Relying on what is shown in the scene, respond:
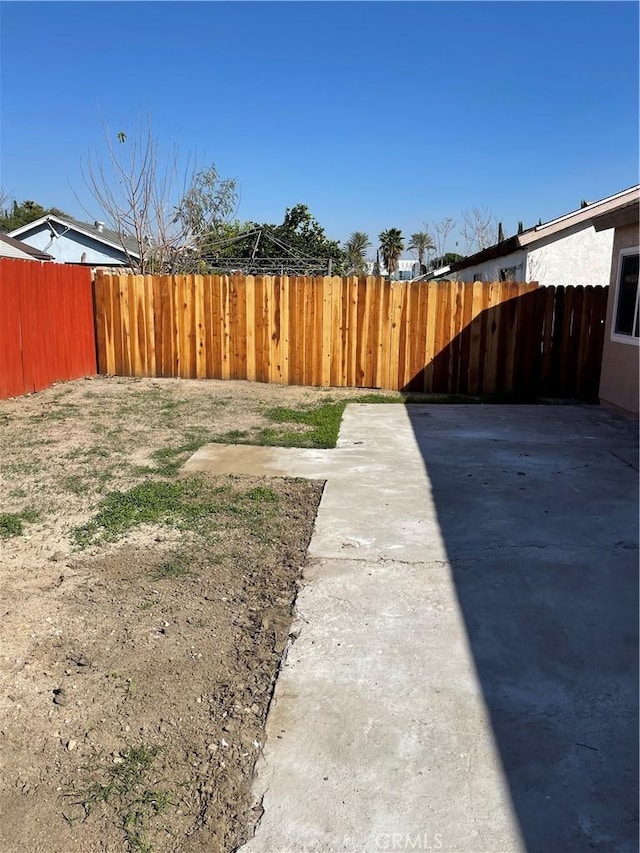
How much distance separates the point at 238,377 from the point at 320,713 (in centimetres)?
897

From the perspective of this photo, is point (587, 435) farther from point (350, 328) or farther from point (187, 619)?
point (187, 619)

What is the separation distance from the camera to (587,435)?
744cm

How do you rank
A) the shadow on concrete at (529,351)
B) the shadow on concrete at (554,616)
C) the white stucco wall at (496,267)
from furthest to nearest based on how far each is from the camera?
the white stucco wall at (496,267) < the shadow on concrete at (529,351) < the shadow on concrete at (554,616)

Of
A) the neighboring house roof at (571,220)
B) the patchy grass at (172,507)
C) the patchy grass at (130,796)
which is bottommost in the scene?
the patchy grass at (130,796)

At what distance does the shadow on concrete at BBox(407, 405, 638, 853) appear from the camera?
6.97 feet

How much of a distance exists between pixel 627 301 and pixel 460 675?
23.6 ft

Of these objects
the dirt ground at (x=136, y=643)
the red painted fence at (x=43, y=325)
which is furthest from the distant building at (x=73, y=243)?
the dirt ground at (x=136, y=643)

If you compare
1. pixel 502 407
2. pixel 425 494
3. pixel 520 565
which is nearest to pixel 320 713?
pixel 520 565

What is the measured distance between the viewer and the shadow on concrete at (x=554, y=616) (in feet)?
6.97

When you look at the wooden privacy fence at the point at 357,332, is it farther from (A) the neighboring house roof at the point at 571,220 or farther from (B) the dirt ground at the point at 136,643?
(B) the dirt ground at the point at 136,643

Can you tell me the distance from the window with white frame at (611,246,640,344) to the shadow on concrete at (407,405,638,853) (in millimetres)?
2182


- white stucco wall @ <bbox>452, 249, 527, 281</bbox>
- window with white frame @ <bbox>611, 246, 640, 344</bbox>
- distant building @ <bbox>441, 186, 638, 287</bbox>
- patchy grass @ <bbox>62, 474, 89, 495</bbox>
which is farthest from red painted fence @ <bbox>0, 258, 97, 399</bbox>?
white stucco wall @ <bbox>452, 249, 527, 281</bbox>

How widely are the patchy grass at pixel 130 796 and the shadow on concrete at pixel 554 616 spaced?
116cm

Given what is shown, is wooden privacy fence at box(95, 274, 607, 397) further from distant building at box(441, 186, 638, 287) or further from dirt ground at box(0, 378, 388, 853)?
dirt ground at box(0, 378, 388, 853)
